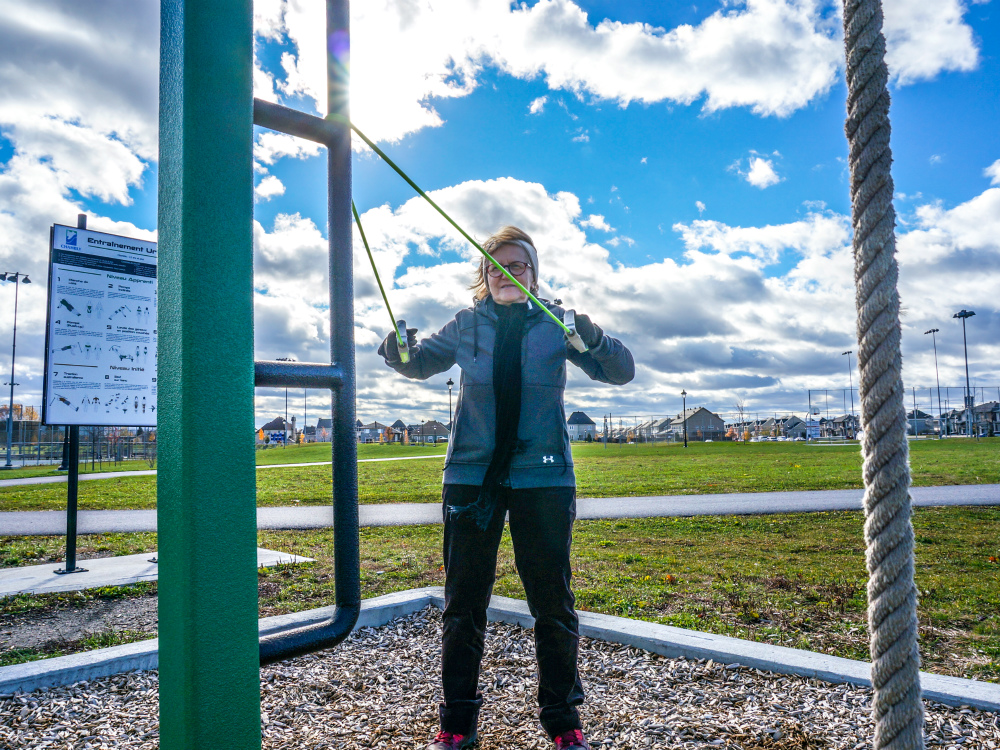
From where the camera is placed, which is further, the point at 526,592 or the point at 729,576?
the point at 729,576

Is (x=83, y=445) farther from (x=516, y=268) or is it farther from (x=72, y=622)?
(x=516, y=268)

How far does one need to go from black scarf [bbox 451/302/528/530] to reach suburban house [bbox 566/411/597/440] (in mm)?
70352

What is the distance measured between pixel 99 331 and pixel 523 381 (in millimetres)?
4715

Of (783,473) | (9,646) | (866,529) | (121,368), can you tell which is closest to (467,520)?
(866,529)

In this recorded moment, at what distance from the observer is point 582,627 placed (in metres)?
3.51

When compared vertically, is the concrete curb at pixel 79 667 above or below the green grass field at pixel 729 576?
above

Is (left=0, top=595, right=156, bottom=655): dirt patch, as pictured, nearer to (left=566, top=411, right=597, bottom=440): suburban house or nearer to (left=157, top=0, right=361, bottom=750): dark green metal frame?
(left=157, top=0, right=361, bottom=750): dark green metal frame

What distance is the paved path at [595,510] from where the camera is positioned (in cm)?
847

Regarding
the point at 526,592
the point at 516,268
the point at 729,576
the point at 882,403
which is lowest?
the point at 729,576

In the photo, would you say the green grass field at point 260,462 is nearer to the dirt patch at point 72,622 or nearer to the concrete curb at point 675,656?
the dirt patch at point 72,622

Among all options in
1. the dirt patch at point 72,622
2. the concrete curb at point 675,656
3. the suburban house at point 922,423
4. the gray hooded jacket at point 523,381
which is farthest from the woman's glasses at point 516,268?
the suburban house at point 922,423

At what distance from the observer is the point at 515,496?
2412 mm

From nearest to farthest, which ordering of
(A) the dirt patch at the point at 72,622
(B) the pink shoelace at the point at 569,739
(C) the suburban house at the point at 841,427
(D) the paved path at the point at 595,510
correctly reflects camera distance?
(B) the pink shoelace at the point at 569,739, (A) the dirt patch at the point at 72,622, (D) the paved path at the point at 595,510, (C) the suburban house at the point at 841,427

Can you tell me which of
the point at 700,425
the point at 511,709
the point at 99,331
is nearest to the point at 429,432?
the point at 700,425
